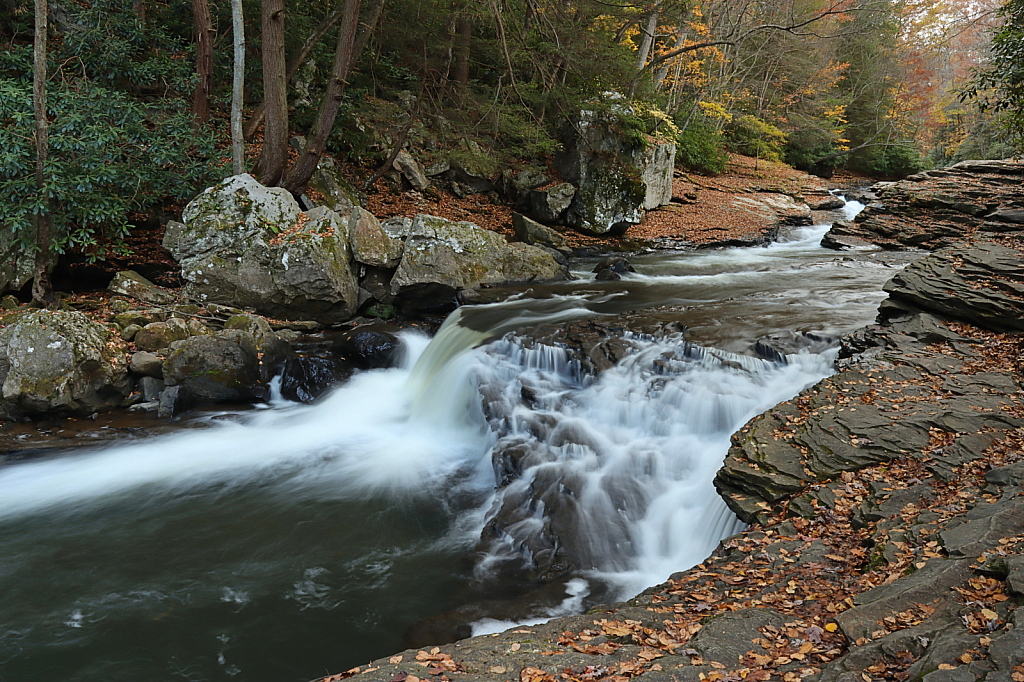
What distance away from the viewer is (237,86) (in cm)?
981

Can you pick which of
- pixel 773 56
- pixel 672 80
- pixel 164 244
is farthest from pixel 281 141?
pixel 773 56

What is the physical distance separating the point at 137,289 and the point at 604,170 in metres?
11.7

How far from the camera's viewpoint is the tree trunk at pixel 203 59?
34.5 feet

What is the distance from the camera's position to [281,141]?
10.9m

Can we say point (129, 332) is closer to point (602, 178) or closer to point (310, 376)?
point (310, 376)

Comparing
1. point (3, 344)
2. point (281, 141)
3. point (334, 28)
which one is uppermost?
point (334, 28)

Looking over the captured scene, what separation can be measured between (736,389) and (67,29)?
12.2 meters

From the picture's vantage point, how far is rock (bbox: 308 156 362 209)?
12523 millimetres

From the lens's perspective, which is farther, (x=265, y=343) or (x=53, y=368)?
(x=265, y=343)

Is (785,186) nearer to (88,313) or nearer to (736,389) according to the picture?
(736,389)

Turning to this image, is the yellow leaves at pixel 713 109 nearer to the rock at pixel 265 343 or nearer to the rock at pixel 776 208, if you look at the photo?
the rock at pixel 776 208

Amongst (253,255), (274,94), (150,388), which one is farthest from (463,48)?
(150,388)

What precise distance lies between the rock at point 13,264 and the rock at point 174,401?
319 cm

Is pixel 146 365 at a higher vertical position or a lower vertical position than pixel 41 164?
lower
